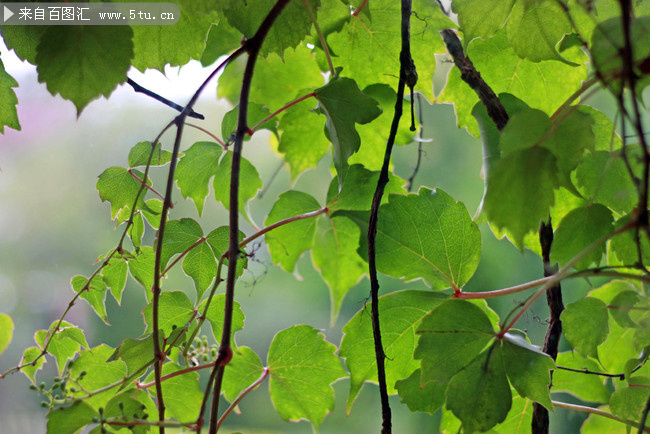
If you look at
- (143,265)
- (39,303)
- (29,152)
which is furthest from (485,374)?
(29,152)

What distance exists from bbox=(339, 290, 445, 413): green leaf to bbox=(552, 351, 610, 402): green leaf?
6.1 inches

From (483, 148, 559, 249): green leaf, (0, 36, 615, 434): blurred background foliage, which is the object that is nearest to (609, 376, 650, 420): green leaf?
(483, 148, 559, 249): green leaf

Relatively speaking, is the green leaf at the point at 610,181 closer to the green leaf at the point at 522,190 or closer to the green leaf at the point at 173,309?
the green leaf at the point at 522,190

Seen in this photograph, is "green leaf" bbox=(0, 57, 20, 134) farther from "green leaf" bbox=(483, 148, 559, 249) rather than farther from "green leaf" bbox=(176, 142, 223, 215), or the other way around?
"green leaf" bbox=(483, 148, 559, 249)

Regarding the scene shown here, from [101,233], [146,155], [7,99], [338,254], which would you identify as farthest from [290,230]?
[101,233]

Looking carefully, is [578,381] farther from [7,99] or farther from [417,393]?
[7,99]

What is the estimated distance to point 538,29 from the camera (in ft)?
1.06

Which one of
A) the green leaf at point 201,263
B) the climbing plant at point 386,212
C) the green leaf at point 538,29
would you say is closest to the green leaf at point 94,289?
the climbing plant at point 386,212

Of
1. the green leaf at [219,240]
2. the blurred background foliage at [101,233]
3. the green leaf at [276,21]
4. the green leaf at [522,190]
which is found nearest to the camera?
the green leaf at [522,190]

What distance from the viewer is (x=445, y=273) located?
0.38 meters

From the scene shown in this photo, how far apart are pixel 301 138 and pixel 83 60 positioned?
26cm

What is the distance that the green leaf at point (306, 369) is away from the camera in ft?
1.49

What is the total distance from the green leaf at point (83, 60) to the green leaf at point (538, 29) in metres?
0.26

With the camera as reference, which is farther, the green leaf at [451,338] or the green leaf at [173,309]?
the green leaf at [173,309]
